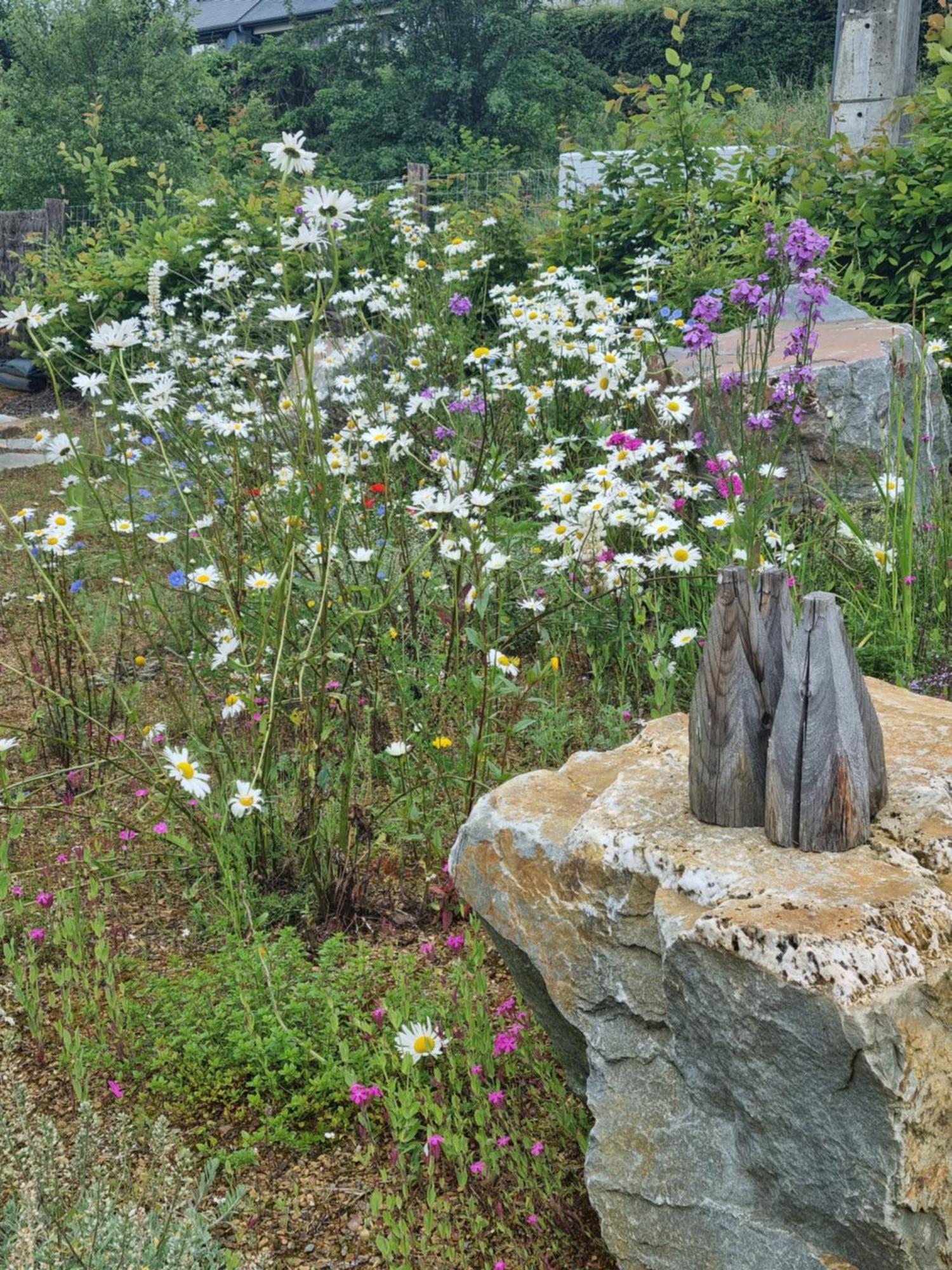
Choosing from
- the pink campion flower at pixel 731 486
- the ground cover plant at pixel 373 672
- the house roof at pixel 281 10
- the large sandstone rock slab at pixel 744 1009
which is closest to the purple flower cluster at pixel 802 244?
the ground cover plant at pixel 373 672

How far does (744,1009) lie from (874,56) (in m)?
11.1

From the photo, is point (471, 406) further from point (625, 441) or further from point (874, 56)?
point (874, 56)

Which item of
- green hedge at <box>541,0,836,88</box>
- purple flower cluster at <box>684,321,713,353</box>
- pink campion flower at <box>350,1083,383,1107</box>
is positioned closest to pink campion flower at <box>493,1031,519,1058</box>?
pink campion flower at <box>350,1083,383,1107</box>

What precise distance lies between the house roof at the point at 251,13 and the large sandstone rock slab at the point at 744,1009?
128ft

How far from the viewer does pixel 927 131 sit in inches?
281

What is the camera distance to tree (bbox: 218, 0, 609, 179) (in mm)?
24406

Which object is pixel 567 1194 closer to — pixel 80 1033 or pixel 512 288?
pixel 80 1033

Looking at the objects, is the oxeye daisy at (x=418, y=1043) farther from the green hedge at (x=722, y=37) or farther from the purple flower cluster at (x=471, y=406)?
the green hedge at (x=722, y=37)

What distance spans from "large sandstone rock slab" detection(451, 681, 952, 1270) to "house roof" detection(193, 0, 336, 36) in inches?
1541

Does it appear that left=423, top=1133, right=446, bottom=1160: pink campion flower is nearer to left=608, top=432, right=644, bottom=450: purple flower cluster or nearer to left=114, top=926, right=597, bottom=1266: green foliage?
left=114, top=926, right=597, bottom=1266: green foliage

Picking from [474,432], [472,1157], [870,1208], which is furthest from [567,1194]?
[474,432]

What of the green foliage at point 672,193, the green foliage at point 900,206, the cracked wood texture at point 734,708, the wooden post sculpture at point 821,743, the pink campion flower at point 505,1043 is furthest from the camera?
the green foliage at point 672,193

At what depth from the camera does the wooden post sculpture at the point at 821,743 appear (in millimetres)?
1935

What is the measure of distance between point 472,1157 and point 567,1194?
0.22 m
